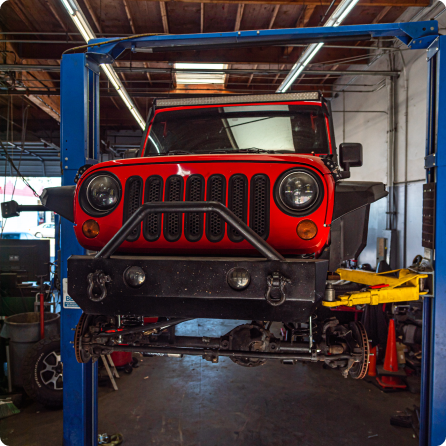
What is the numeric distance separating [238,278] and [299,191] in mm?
554

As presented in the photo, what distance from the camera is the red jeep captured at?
1580mm

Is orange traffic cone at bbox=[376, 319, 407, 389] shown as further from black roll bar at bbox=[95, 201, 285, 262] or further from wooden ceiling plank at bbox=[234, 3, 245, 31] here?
wooden ceiling plank at bbox=[234, 3, 245, 31]

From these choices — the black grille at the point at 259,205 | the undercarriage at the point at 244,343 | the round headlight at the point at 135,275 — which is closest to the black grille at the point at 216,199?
the black grille at the point at 259,205

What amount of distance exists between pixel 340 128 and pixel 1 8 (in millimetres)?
8574

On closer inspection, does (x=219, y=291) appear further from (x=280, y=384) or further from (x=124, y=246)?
(x=280, y=384)

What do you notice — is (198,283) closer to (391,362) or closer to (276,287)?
(276,287)

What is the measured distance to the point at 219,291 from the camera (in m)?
1.60

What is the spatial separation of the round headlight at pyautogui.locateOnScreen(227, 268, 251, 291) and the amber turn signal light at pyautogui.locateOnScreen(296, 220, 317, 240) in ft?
1.26

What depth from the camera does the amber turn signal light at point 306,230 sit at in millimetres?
1756

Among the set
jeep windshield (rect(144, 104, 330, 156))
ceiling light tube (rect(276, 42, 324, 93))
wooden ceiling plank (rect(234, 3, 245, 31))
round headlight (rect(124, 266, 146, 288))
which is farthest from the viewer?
wooden ceiling plank (rect(234, 3, 245, 31))

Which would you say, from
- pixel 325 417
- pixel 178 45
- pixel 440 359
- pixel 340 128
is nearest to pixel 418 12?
pixel 340 128

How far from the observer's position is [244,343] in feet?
6.73

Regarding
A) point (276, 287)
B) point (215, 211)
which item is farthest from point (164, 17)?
point (276, 287)

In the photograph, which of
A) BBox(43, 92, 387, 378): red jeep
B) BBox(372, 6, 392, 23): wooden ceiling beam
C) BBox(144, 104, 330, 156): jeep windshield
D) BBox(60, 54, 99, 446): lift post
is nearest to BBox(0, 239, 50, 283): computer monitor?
BBox(60, 54, 99, 446): lift post
